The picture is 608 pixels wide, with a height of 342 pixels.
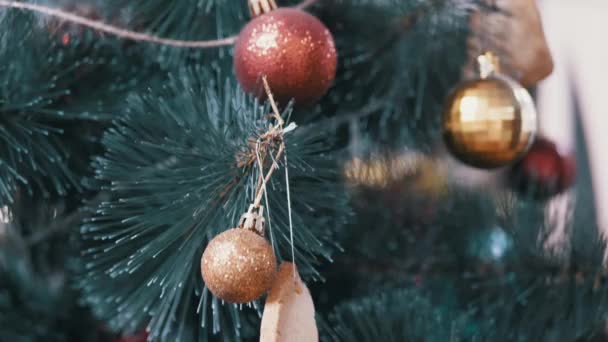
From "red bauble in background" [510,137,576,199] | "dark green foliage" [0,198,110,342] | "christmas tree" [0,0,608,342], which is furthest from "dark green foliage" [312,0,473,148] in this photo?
"dark green foliage" [0,198,110,342]

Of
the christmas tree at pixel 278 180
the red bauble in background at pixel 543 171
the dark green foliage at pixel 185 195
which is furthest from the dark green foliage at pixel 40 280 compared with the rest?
the red bauble in background at pixel 543 171

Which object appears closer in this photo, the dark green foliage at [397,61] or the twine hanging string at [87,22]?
the twine hanging string at [87,22]

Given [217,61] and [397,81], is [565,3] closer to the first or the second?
[397,81]

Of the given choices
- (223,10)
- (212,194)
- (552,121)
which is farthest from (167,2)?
(552,121)

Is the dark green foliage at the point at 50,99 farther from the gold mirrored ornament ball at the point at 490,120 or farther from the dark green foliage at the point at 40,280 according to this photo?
the gold mirrored ornament ball at the point at 490,120

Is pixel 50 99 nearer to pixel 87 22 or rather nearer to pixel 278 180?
pixel 87 22

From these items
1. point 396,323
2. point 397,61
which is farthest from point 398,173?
point 396,323
